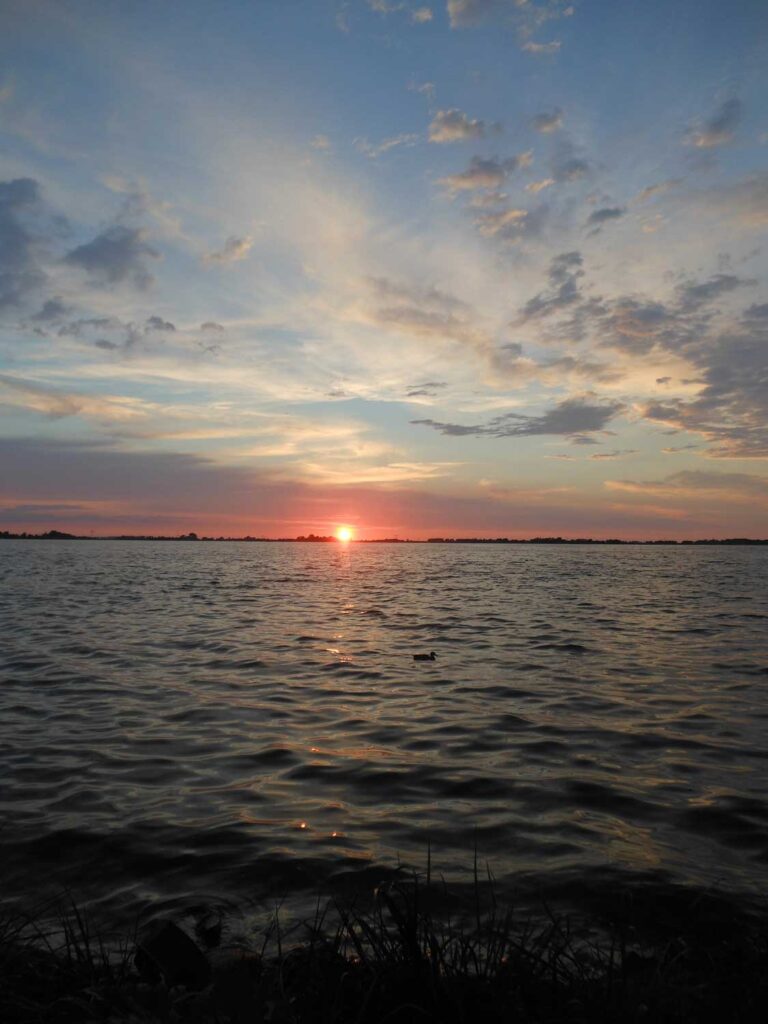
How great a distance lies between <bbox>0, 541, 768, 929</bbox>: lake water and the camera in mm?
6652

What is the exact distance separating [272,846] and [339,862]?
796 millimetres

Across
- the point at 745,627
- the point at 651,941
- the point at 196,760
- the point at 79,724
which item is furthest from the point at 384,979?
the point at 745,627

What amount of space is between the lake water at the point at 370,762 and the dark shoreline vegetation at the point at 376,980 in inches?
53.3

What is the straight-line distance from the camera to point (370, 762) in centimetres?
990

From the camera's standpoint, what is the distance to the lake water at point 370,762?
262 inches

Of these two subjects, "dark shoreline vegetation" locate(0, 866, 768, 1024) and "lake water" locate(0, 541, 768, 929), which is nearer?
"dark shoreline vegetation" locate(0, 866, 768, 1024)

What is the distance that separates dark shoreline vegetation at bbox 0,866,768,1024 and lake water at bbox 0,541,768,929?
4.44 feet

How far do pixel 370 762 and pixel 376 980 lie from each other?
20.5 feet

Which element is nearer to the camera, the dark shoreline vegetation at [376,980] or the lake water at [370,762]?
the dark shoreline vegetation at [376,980]

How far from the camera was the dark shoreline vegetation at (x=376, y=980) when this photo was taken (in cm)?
361

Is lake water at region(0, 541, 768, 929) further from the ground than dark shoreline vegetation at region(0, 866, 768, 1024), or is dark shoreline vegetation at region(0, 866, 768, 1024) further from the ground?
dark shoreline vegetation at region(0, 866, 768, 1024)

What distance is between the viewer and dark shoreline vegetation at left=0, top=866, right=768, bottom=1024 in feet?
11.8

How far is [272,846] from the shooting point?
7.01 meters

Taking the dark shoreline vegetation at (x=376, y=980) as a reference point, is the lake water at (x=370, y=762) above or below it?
below
